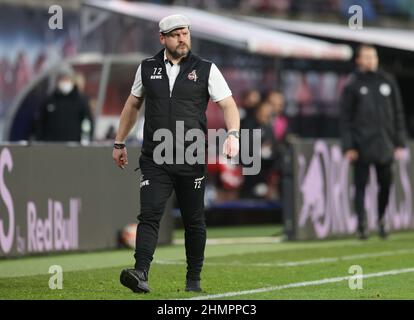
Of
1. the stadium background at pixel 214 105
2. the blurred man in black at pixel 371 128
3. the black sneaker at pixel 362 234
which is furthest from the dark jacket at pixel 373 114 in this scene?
the stadium background at pixel 214 105

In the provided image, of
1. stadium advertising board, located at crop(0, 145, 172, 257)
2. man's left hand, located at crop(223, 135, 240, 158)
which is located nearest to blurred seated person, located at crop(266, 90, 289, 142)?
stadium advertising board, located at crop(0, 145, 172, 257)

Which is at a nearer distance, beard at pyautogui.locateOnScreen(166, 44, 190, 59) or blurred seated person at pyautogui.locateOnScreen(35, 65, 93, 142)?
beard at pyautogui.locateOnScreen(166, 44, 190, 59)

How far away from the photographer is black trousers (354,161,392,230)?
17609mm

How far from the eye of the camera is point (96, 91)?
22.7m

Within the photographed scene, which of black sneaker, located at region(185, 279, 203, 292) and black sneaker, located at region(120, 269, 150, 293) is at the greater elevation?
black sneaker, located at region(120, 269, 150, 293)

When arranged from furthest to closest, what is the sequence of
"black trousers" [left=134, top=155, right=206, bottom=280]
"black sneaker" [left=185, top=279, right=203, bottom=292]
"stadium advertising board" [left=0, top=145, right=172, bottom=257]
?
"stadium advertising board" [left=0, top=145, right=172, bottom=257], "black sneaker" [left=185, top=279, right=203, bottom=292], "black trousers" [left=134, top=155, right=206, bottom=280]

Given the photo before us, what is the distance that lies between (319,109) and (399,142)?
32.7ft

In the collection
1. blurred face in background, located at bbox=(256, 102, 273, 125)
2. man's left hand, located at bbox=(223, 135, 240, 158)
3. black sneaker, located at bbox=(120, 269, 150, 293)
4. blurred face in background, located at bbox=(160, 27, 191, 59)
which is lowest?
black sneaker, located at bbox=(120, 269, 150, 293)

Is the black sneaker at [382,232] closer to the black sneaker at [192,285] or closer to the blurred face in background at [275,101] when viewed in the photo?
the blurred face in background at [275,101]

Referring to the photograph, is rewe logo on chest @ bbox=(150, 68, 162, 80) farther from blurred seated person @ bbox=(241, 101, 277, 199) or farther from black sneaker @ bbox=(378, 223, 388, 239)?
blurred seated person @ bbox=(241, 101, 277, 199)

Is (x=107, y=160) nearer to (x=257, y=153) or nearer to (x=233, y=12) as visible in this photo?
(x=257, y=153)

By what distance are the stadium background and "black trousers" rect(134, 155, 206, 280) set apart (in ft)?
1.19

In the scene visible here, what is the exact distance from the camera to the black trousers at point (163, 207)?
10570mm
